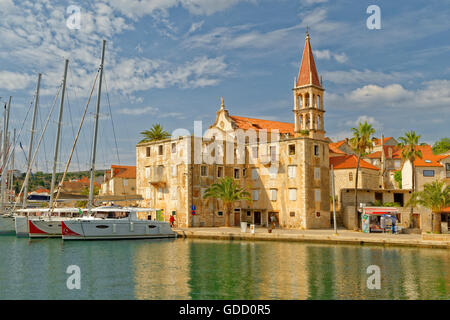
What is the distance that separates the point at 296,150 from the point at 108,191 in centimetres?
5039

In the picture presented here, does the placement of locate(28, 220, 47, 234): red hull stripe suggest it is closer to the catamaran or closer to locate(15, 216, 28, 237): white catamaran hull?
locate(15, 216, 28, 237): white catamaran hull

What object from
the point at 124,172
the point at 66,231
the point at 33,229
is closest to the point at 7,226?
the point at 33,229

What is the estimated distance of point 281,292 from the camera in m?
20.9

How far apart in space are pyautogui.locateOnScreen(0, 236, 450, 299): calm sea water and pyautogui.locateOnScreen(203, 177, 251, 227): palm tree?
13.1 m

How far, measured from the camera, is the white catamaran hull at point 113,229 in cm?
4253

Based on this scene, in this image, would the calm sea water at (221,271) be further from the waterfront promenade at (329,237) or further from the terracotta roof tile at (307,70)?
the terracotta roof tile at (307,70)

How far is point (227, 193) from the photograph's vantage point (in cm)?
5247

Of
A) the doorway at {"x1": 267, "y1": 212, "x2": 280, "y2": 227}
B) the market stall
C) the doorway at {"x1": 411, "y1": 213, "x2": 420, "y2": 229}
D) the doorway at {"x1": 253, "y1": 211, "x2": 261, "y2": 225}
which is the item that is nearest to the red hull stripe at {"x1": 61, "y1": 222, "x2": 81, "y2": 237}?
the doorway at {"x1": 253, "y1": 211, "x2": 261, "y2": 225}

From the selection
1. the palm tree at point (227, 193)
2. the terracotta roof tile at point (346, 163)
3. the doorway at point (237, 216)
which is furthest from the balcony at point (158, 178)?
the terracotta roof tile at point (346, 163)

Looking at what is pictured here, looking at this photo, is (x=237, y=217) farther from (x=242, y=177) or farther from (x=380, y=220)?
(x=380, y=220)

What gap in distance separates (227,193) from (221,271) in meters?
25.9

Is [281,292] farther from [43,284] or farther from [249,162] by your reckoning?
[249,162]

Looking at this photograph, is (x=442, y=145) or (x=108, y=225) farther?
(x=442, y=145)

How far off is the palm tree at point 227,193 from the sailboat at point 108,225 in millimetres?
8091
